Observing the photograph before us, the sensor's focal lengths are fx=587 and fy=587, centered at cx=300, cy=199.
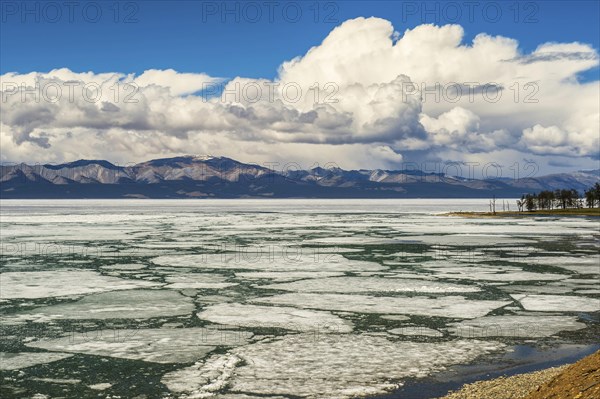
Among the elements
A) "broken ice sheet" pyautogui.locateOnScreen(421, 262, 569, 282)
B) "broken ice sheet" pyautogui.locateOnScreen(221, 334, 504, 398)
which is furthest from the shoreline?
"broken ice sheet" pyautogui.locateOnScreen(421, 262, 569, 282)

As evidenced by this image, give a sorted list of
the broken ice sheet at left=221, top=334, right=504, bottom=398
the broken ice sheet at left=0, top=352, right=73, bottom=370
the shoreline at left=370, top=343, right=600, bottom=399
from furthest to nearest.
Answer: the broken ice sheet at left=0, top=352, right=73, bottom=370 < the broken ice sheet at left=221, top=334, right=504, bottom=398 < the shoreline at left=370, top=343, right=600, bottom=399

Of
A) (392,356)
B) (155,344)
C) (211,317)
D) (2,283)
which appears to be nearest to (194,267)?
(2,283)

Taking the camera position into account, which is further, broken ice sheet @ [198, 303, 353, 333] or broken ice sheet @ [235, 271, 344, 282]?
broken ice sheet @ [235, 271, 344, 282]

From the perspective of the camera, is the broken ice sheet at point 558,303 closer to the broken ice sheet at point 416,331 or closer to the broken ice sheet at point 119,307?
the broken ice sheet at point 416,331

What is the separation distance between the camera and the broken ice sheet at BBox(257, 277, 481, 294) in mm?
20891

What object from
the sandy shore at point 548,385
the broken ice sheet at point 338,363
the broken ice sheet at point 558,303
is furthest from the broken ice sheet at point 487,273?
the sandy shore at point 548,385

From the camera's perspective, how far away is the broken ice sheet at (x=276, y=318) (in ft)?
48.9

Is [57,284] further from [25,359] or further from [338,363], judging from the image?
[338,363]

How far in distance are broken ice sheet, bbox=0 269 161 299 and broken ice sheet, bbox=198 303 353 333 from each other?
6.03 metres

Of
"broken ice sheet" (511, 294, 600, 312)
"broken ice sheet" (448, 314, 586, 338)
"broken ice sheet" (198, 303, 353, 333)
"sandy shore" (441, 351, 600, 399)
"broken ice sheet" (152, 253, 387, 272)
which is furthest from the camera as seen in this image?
"broken ice sheet" (152, 253, 387, 272)

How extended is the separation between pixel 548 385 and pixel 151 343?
8.62 m

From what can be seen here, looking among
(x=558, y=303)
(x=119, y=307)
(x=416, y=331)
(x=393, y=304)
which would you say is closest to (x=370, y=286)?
(x=393, y=304)

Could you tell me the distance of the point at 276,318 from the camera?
625 inches

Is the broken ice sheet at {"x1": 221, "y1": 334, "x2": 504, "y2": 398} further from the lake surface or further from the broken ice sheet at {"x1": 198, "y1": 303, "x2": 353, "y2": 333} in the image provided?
the broken ice sheet at {"x1": 198, "y1": 303, "x2": 353, "y2": 333}
